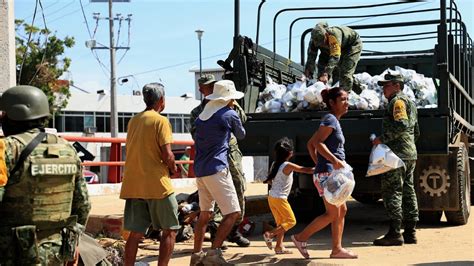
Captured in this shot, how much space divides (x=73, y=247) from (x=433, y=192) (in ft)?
17.7

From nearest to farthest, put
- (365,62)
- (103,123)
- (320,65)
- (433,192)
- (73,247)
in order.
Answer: (73,247) < (433,192) < (320,65) < (365,62) < (103,123)

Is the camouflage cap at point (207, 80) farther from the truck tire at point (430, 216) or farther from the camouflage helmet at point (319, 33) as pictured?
the truck tire at point (430, 216)

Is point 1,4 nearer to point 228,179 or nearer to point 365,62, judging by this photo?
point 228,179

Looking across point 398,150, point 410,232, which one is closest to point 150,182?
point 398,150

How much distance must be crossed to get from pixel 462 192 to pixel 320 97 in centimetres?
202

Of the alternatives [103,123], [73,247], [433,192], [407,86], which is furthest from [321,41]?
[103,123]

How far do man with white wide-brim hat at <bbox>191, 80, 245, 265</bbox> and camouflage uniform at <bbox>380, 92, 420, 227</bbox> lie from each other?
71.0 inches

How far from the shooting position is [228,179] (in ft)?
20.1

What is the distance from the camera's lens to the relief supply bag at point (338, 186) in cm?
619

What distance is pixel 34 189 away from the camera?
11.1 ft

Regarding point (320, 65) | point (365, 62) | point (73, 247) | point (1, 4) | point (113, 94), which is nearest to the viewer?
point (73, 247)

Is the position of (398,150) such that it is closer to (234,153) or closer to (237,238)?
(234,153)

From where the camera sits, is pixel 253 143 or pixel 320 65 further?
pixel 320 65

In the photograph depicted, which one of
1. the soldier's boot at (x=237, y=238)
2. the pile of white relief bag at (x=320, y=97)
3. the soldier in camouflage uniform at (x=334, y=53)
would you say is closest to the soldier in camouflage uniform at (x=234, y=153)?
the soldier's boot at (x=237, y=238)
